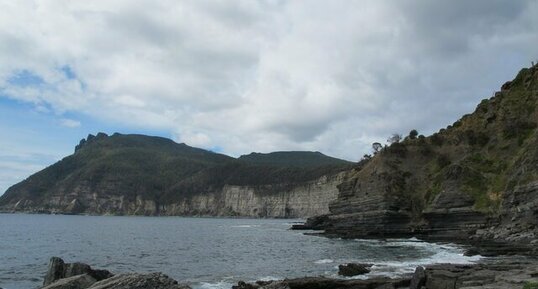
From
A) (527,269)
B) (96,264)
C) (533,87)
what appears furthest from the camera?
(533,87)

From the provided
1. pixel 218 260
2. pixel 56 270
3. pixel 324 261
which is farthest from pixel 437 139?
pixel 56 270

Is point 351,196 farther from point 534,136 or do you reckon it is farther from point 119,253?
point 119,253

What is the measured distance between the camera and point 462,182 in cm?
7606

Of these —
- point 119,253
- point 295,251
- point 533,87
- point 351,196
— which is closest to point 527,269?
point 295,251

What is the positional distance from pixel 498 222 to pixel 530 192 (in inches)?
275

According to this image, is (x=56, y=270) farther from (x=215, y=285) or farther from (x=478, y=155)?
(x=478, y=155)

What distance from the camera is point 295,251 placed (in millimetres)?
61625

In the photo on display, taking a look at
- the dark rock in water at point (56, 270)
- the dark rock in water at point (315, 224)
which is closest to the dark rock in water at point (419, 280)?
the dark rock in water at point (56, 270)

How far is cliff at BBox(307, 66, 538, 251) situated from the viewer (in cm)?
6200

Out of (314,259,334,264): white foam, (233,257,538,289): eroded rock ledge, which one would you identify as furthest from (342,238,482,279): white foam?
(233,257,538,289): eroded rock ledge

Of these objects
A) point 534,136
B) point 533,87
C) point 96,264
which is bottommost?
point 96,264

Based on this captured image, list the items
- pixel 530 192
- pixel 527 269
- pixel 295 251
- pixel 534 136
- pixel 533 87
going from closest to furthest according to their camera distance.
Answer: pixel 527 269 < pixel 530 192 < pixel 295 251 < pixel 534 136 < pixel 533 87

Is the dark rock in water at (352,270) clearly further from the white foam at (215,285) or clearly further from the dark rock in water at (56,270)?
the dark rock in water at (56,270)

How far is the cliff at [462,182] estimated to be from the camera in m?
62.0
